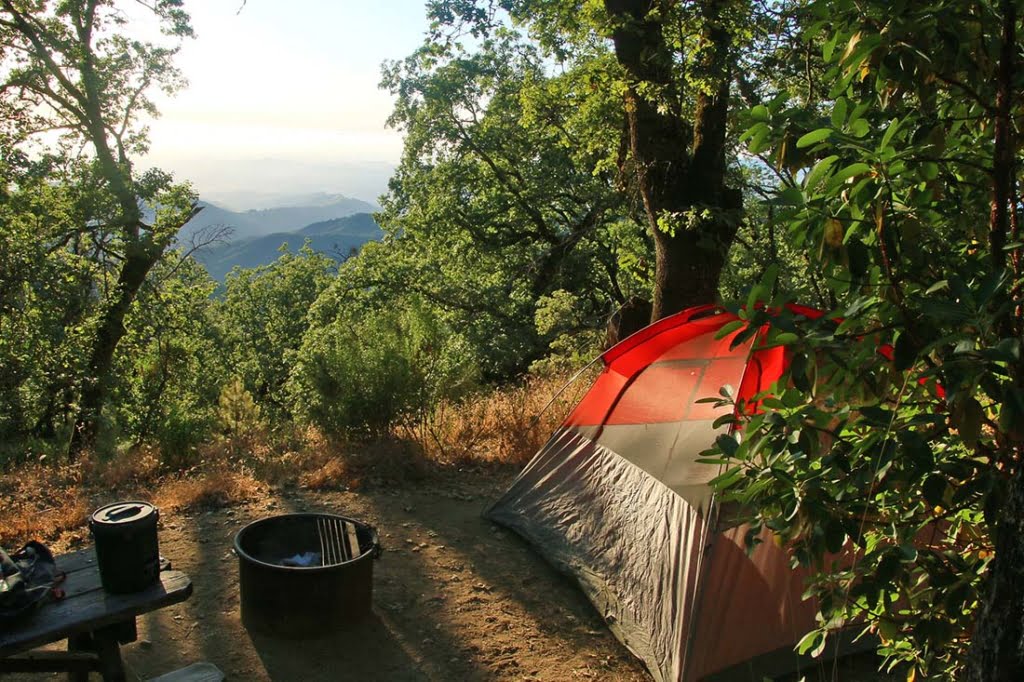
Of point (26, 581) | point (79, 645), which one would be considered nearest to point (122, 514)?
point (26, 581)

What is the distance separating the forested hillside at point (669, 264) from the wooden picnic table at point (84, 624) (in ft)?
8.66

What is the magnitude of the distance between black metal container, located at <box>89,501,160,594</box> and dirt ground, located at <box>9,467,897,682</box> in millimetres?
713

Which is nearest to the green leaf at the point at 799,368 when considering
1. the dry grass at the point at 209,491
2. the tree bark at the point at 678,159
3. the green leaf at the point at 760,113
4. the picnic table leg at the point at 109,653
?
the green leaf at the point at 760,113

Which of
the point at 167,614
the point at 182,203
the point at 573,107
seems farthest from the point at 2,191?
the point at 167,614

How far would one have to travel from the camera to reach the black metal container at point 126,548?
323 cm

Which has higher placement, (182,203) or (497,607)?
(182,203)

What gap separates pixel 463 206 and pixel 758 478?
1368 centimetres

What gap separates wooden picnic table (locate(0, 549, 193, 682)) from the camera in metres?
3.01

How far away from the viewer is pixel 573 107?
9.09 m

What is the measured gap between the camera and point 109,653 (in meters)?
3.44

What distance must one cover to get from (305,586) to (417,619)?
0.78 m

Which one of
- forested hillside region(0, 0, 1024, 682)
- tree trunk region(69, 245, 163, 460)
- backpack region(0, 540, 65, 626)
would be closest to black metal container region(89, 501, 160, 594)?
backpack region(0, 540, 65, 626)

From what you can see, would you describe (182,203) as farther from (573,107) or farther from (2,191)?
(573,107)

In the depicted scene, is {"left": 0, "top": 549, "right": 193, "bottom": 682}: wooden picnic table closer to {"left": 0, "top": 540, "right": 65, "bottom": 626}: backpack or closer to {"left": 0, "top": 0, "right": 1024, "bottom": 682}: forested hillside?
{"left": 0, "top": 540, "right": 65, "bottom": 626}: backpack
